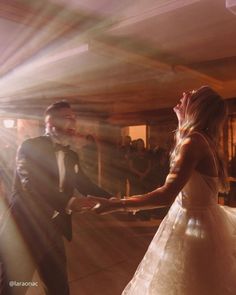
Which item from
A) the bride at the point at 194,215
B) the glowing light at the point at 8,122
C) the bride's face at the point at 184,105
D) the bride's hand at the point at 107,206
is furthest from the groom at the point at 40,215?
the glowing light at the point at 8,122

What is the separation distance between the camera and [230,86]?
8.30 meters

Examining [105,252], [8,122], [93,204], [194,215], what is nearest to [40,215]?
[93,204]

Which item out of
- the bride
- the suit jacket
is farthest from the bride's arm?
the suit jacket

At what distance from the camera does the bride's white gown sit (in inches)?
77.3

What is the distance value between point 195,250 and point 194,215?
0.21 meters

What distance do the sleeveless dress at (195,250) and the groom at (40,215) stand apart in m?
0.75

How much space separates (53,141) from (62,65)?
177 inches

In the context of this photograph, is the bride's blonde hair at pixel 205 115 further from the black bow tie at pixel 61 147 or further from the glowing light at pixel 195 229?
the black bow tie at pixel 61 147

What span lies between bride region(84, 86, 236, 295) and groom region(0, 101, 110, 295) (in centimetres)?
64

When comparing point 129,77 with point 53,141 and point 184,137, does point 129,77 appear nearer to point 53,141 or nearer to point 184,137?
point 53,141

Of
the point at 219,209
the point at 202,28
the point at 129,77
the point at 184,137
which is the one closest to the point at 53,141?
the point at 184,137

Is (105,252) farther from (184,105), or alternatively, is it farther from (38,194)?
(184,105)

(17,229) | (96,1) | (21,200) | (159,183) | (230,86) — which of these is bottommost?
(159,183)

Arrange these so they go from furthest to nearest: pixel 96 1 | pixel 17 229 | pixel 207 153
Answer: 1. pixel 96 1
2. pixel 17 229
3. pixel 207 153
